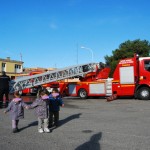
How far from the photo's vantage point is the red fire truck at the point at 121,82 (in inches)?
779

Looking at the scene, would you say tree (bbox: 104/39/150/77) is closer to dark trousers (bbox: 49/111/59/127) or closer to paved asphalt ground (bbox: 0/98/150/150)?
paved asphalt ground (bbox: 0/98/150/150)

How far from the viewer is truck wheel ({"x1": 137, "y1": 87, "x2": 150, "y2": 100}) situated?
19375mm

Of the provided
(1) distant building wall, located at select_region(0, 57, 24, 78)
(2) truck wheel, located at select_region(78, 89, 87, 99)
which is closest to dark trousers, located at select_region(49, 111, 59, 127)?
(2) truck wheel, located at select_region(78, 89, 87, 99)

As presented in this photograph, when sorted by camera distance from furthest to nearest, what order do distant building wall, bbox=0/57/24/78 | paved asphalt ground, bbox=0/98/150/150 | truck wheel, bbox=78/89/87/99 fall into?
distant building wall, bbox=0/57/24/78
truck wheel, bbox=78/89/87/99
paved asphalt ground, bbox=0/98/150/150

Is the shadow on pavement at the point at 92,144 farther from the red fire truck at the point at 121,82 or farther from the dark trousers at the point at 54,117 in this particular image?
the red fire truck at the point at 121,82

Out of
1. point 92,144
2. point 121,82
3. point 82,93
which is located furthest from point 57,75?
point 92,144

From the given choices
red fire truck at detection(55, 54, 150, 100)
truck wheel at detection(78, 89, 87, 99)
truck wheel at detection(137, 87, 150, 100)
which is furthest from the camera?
truck wheel at detection(78, 89, 87, 99)

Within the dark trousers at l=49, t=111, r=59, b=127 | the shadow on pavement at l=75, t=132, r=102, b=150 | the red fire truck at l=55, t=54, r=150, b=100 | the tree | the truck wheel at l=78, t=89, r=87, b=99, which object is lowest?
the shadow on pavement at l=75, t=132, r=102, b=150

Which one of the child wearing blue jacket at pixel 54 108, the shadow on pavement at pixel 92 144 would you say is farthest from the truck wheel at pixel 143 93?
the shadow on pavement at pixel 92 144

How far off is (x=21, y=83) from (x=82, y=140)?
13.2 metres

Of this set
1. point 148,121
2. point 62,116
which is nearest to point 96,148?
point 148,121

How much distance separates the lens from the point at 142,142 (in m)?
7.40

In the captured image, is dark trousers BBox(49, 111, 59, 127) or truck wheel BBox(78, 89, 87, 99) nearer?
dark trousers BBox(49, 111, 59, 127)

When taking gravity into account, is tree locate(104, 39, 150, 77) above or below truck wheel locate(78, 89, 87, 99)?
above
